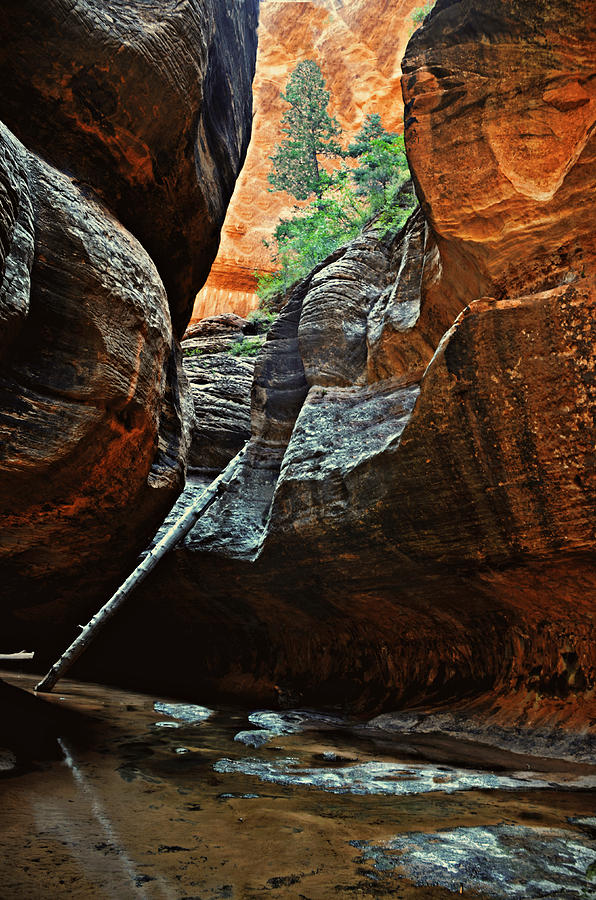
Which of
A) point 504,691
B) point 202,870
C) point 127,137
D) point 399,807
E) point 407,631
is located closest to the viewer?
point 202,870

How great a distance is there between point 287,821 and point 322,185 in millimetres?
21308

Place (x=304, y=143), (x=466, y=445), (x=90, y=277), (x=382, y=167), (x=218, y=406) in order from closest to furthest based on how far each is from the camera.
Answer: (x=466, y=445) → (x=90, y=277) → (x=218, y=406) → (x=382, y=167) → (x=304, y=143)

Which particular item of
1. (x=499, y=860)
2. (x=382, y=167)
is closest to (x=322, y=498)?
(x=499, y=860)

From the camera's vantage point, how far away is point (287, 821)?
129 inches

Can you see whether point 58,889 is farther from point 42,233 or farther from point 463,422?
point 42,233

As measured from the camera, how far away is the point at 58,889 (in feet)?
7.46

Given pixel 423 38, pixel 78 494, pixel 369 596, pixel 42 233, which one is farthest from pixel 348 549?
pixel 423 38

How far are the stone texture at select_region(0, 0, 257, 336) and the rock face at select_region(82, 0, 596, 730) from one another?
3.08 metres

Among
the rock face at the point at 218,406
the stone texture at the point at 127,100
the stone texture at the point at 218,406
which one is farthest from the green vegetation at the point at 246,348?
the stone texture at the point at 127,100

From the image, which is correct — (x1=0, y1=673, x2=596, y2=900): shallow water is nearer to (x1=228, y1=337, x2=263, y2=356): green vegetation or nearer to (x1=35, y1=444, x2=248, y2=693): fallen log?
(x1=35, y1=444, x2=248, y2=693): fallen log

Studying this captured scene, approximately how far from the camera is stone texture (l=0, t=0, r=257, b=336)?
6.45 m

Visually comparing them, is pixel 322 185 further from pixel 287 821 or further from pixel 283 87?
pixel 287 821

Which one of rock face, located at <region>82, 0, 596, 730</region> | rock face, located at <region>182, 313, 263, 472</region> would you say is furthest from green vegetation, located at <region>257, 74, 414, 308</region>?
rock face, located at <region>82, 0, 596, 730</region>

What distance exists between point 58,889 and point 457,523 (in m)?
4.84
